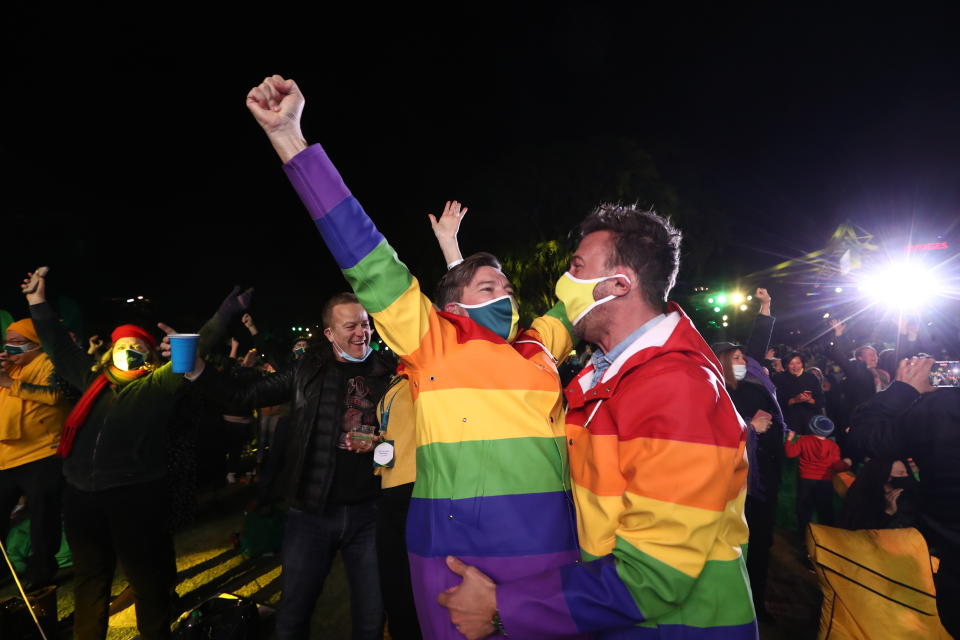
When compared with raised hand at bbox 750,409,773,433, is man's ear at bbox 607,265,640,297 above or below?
above

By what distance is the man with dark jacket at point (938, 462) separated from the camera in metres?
2.36

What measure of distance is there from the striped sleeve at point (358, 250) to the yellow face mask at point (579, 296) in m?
0.61

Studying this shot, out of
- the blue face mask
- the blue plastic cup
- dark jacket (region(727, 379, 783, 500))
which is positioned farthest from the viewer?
dark jacket (region(727, 379, 783, 500))

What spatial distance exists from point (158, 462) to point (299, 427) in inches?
51.4

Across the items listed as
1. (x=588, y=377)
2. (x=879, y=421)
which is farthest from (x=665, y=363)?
(x=879, y=421)

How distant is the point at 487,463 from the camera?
5.01 ft

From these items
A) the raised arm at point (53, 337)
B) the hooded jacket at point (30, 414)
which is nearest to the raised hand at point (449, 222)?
the raised arm at point (53, 337)

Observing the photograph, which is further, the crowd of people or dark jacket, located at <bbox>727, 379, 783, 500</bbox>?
dark jacket, located at <bbox>727, 379, 783, 500</bbox>

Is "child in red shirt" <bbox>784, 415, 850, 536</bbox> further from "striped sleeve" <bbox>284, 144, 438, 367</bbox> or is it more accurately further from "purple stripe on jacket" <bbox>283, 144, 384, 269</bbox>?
Result: "purple stripe on jacket" <bbox>283, 144, 384, 269</bbox>

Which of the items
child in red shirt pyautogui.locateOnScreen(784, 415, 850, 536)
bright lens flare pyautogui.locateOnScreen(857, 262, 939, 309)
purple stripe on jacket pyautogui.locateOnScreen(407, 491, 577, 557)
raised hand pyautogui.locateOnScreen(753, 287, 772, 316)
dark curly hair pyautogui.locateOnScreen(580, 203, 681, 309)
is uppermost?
bright lens flare pyautogui.locateOnScreen(857, 262, 939, 309)

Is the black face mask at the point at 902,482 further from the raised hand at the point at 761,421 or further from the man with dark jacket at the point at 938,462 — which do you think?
the man with dark jacket at the point at 938,462

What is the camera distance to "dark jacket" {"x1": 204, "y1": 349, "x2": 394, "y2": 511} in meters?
2.96

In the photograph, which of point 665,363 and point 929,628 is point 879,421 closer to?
point 929,628

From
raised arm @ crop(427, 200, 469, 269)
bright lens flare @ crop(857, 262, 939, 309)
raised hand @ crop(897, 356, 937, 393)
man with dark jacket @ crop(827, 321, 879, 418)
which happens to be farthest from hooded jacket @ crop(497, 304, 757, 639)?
bright lens flare @ crop(857, 262, 939, 309)
